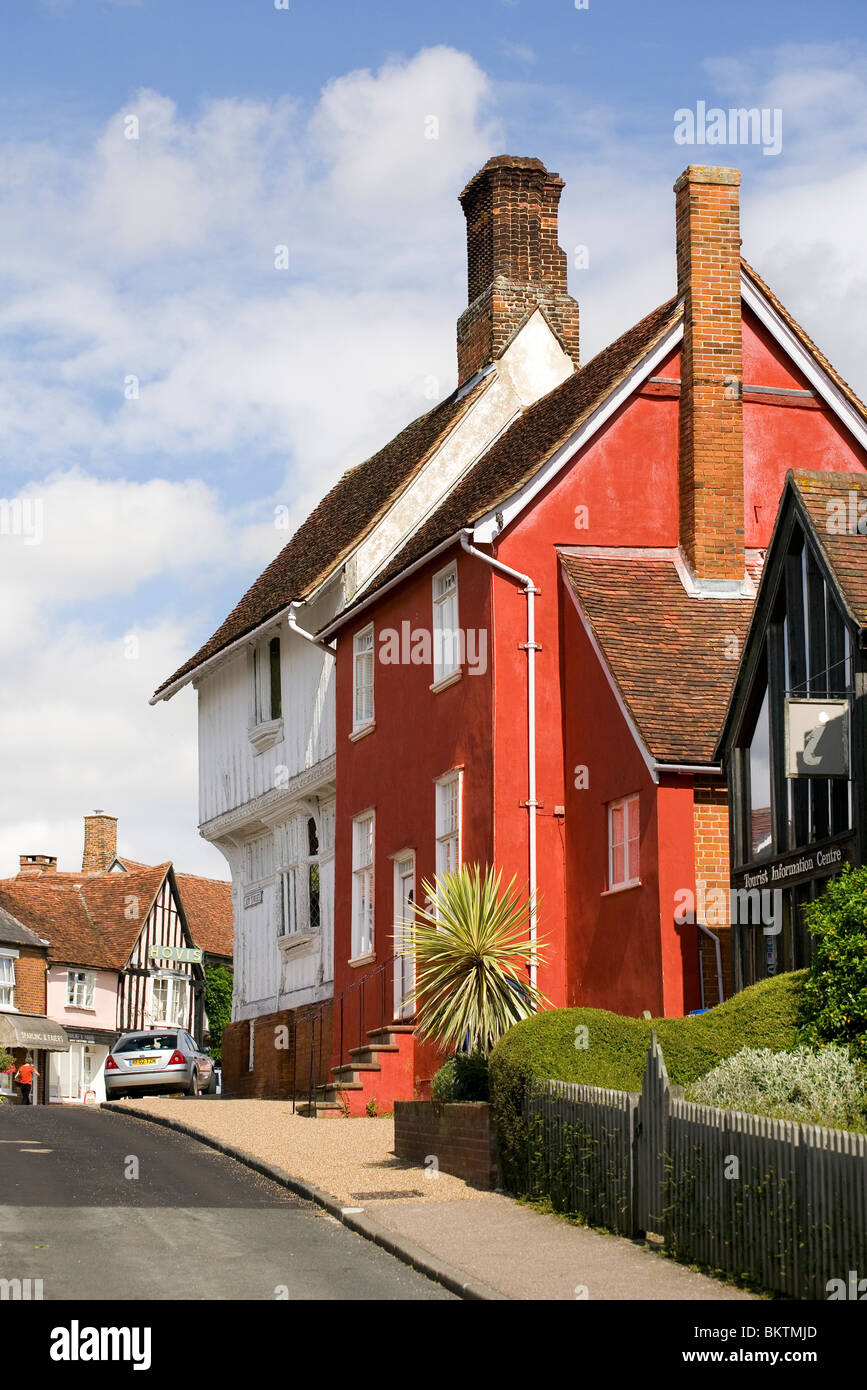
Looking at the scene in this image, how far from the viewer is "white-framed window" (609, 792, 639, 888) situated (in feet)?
70.9

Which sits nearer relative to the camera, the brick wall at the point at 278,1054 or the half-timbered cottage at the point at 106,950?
the brick wall at the point at 278,1054

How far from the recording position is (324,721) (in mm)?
30141

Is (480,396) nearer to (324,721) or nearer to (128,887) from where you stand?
(324,721)

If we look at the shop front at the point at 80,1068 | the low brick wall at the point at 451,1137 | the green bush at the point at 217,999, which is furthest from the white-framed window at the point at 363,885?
the green bush at the point at 217,999

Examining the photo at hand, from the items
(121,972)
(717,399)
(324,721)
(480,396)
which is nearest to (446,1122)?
(717,399)

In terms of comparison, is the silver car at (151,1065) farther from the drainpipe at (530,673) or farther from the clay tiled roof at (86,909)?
the clay tiled roof at (86,909)

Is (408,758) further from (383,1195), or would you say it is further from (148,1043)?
(383,1195)

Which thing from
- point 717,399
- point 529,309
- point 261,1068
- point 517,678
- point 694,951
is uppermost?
point 529,309

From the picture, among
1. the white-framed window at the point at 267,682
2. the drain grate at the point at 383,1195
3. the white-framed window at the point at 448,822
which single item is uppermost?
the white-framed window at the point at 267,682

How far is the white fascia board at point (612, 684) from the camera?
2086 centimetres

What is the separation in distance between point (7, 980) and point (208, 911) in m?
14.7

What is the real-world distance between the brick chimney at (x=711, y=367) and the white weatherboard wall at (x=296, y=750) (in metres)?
5.75

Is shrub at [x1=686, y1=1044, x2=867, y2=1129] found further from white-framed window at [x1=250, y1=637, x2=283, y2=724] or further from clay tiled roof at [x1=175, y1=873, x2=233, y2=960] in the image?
clay tiled roof at [x1=175, y1=873, x2=233, y2=960]

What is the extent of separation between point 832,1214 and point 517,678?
1366 centimetres
